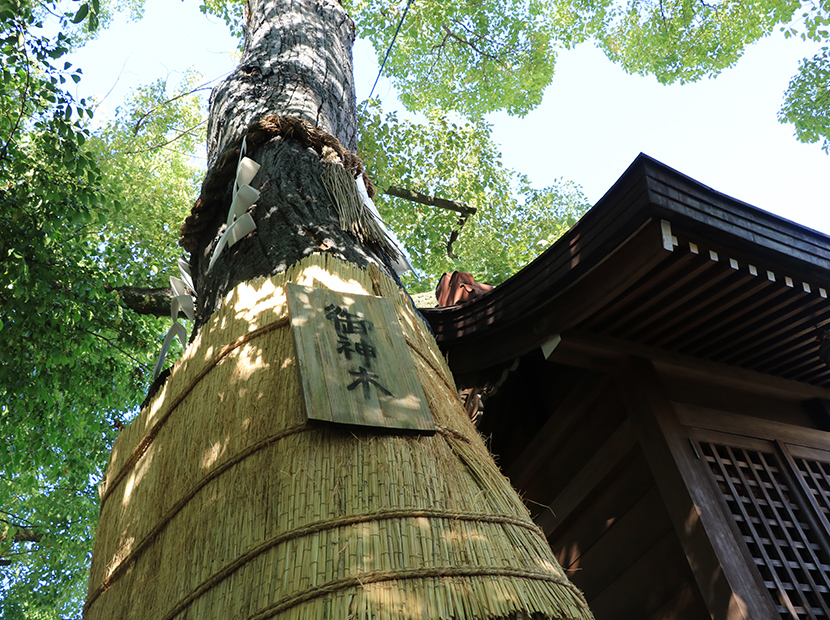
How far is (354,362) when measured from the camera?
1.96m

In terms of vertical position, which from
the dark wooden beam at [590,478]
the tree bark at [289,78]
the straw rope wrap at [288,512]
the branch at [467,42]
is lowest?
the straw rope wrap at [288,512]

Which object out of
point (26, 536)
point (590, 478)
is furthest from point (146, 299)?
point (26, 536)

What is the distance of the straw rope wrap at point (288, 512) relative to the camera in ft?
4.56

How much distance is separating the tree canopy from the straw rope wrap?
3545 mm

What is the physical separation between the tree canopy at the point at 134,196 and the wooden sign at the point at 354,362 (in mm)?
3524

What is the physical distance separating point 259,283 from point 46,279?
427 centimetres

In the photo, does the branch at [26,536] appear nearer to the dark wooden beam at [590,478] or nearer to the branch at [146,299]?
the branch at [146,299]

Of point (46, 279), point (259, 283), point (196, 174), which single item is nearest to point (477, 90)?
point (196, 174)

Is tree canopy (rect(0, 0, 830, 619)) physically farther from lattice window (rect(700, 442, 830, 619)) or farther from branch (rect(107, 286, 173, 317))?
lattice window (rect(700, 442, 830, 619))

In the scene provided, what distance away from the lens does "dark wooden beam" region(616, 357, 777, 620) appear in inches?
117

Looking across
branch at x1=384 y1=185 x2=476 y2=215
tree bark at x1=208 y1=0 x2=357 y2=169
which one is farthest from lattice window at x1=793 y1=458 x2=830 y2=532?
branch at x1=384 y1=185 x2=476 y2=215

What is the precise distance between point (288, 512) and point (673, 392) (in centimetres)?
311

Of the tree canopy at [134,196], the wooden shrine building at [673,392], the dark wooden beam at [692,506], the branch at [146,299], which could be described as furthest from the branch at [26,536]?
the dark wooden beam at [692,506]

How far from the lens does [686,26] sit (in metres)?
11.6
